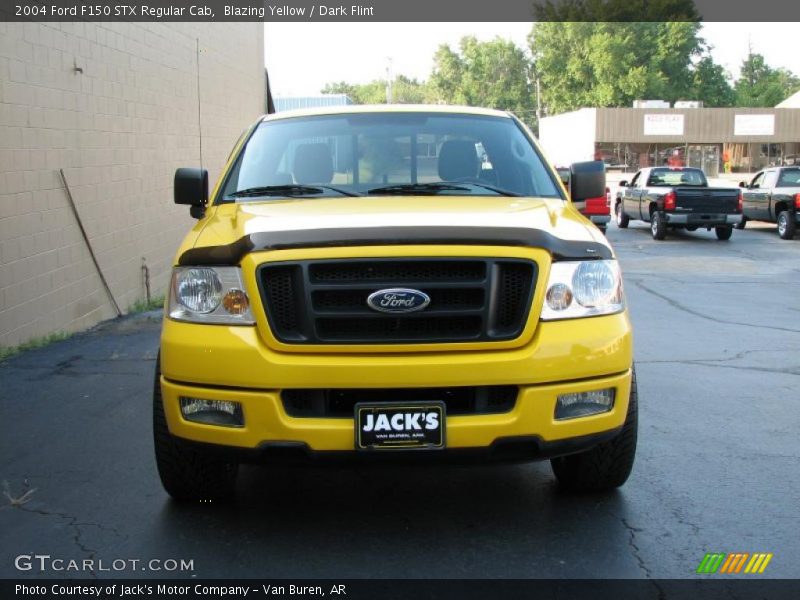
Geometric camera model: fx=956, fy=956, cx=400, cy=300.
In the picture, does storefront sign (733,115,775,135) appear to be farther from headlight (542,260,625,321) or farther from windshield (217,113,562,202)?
headlight (542,260,625,321)

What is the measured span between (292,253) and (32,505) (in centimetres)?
181

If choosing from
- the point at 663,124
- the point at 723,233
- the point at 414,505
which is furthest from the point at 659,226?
the point at 663,124

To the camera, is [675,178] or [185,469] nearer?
[185,469]

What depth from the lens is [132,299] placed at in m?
11.1

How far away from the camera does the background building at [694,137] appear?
59344 mm

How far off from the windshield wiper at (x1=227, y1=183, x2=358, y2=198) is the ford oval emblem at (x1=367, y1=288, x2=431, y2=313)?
1268 mm

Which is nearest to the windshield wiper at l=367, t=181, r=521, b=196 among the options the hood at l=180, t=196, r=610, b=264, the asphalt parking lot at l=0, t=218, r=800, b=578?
the hood at l=180, t=196, r=610, b=264

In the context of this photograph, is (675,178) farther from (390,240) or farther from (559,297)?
(390,240)

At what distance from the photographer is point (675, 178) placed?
2325 cm

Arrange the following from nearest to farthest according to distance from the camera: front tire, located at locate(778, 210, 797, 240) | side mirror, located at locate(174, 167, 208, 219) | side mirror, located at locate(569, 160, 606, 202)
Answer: side mirror, located at locate(174, 167, 208, 219) → side mirror, located at locate(569, 160, 606, 202) → front tire, located at locate(778, 210, 797, 240)

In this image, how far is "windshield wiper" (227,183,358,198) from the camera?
16.2 feet

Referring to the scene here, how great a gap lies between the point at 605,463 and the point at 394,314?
1304 mm

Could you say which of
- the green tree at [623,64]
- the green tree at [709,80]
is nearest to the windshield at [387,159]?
the green tree at [623,64]

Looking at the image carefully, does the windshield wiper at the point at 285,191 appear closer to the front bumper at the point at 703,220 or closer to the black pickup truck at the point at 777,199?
the front bumper at the point at 703,220
